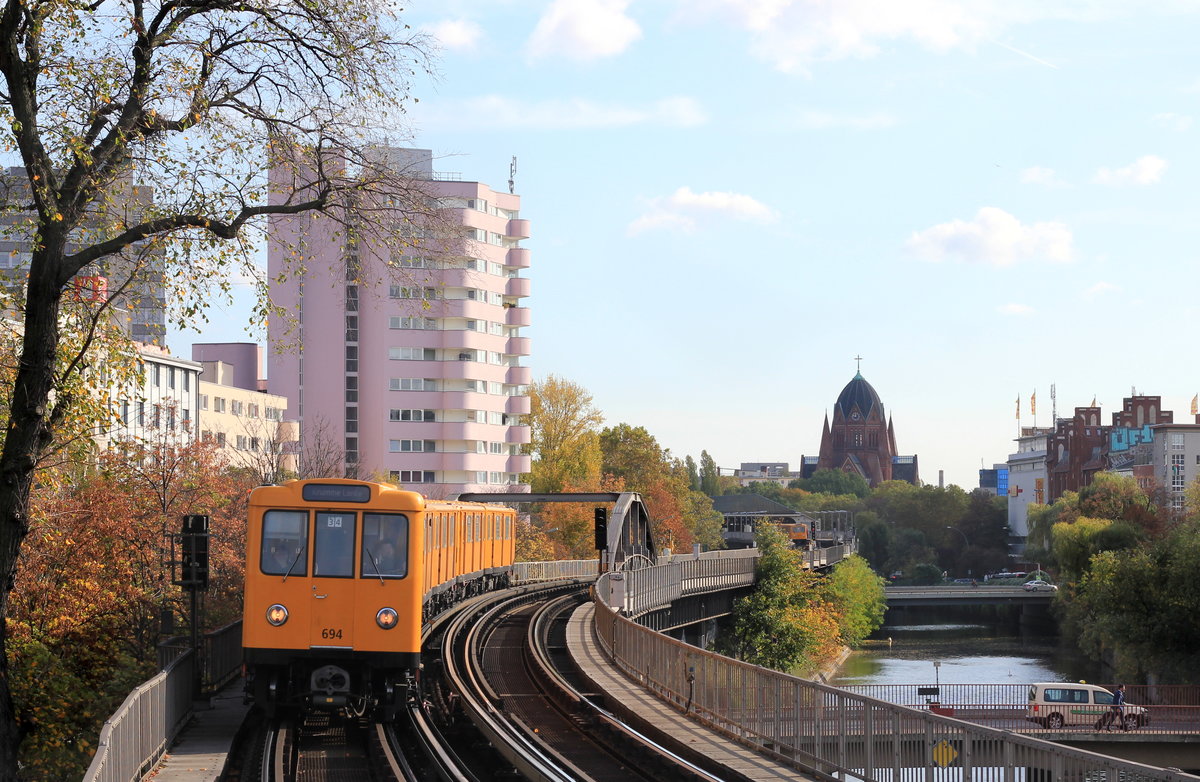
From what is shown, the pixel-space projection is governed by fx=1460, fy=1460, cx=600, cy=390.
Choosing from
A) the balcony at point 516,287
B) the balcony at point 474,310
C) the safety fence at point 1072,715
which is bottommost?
the safety fence at point 1072,715

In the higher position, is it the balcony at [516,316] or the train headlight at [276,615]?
the balcony at [516,316]

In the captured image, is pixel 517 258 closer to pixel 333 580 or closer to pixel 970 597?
pixel 970 597

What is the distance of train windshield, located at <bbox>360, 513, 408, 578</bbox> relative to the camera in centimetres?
1889

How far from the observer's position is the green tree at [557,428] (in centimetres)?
10294

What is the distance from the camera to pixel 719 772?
15.9 meters

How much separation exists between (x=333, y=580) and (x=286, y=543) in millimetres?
765

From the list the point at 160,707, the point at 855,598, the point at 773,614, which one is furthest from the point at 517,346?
the point at 160,707

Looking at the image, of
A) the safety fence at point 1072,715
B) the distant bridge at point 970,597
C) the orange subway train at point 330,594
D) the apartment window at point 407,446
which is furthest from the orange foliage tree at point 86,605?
the distant bridge at point 970,597

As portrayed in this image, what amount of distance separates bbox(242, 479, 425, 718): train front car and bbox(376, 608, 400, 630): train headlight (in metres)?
0.01

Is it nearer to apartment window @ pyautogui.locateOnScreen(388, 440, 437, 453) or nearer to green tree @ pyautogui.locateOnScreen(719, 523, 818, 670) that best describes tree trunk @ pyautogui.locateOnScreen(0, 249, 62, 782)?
green tree @ pyautogui.locateOnScreen(719, 523, 818, 670)

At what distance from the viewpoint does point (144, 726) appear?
15141mm

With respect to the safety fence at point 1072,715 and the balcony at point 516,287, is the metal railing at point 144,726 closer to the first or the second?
the safety fence at point 1072,715

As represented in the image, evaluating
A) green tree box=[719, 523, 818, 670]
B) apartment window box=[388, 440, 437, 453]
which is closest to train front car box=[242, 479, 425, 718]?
green tree box=[719, 523, 818, 670]

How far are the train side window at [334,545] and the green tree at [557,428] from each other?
83361mm
